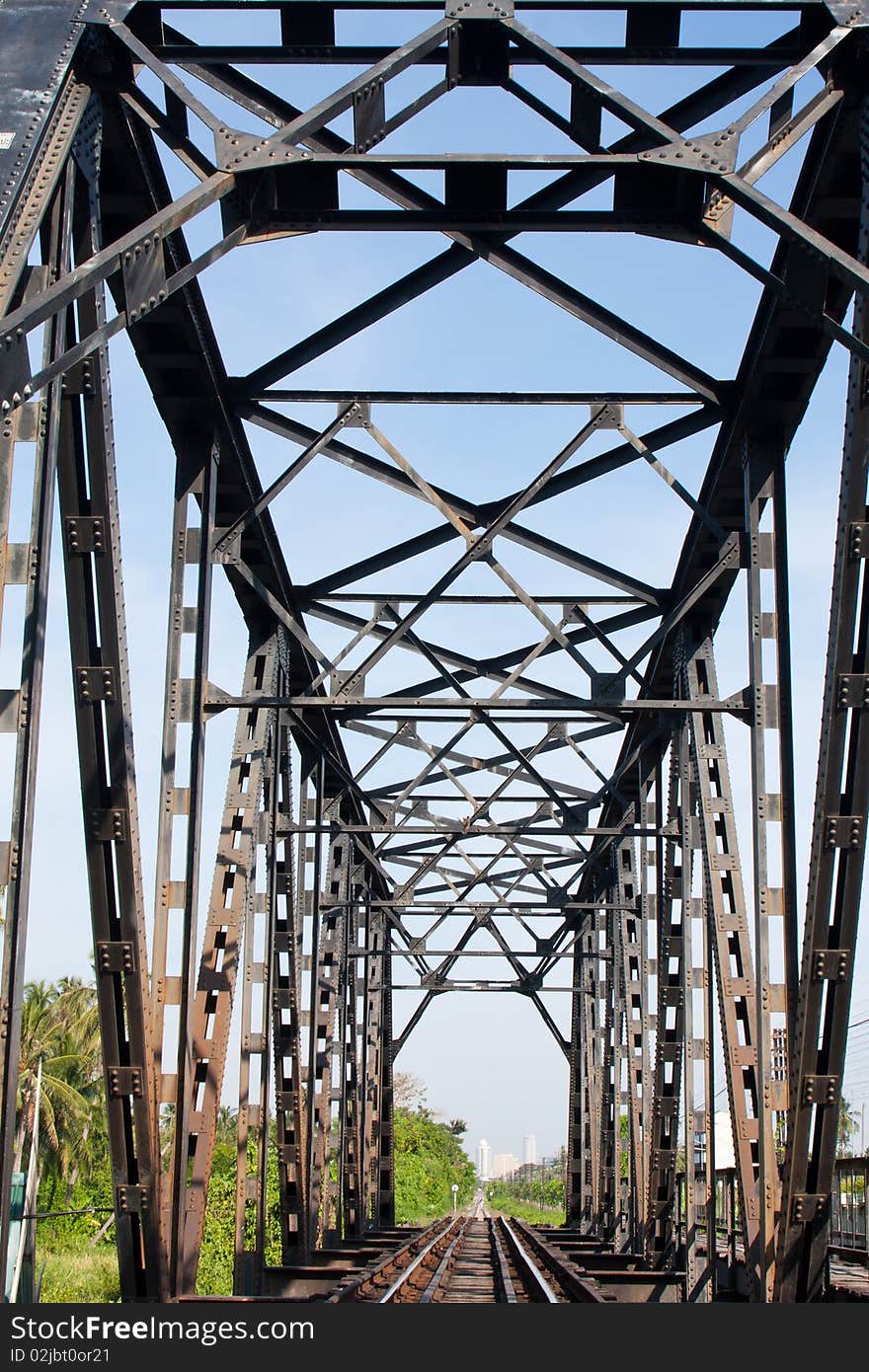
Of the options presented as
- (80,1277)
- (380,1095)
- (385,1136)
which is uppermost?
(380,1095)

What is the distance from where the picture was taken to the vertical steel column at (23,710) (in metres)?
6.29

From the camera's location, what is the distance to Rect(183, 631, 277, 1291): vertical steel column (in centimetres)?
1066

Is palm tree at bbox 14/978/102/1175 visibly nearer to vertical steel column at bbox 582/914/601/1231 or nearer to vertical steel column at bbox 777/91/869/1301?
vertical steel column at bbox 582/914/601/1231

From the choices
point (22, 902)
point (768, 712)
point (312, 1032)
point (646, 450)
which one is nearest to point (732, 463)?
point (646, 450)

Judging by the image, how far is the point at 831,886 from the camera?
29.3 ft

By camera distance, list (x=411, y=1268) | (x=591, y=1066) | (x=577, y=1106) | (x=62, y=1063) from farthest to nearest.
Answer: (x=62, y=1063)
(x=577, y=1106)
(x=591, y=1066)
(x=411, y=1268)

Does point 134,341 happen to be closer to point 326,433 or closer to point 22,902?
point 326,433

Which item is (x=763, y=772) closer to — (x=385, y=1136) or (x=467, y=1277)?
(x=467, y=1277)

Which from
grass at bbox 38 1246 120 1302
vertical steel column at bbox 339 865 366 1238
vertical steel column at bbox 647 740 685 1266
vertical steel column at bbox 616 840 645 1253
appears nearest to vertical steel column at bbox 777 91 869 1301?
vertical steel column at bbox 647 740 685 1266

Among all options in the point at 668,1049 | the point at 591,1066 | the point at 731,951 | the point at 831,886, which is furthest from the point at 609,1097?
the point at 831,886

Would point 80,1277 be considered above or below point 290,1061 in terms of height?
below

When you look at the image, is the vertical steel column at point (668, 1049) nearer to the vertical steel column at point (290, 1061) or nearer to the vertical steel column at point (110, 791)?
the vertical steel column at point (290, 1061)

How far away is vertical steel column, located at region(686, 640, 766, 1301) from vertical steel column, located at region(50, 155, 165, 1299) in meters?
4.47

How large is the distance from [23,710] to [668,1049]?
442 inches
